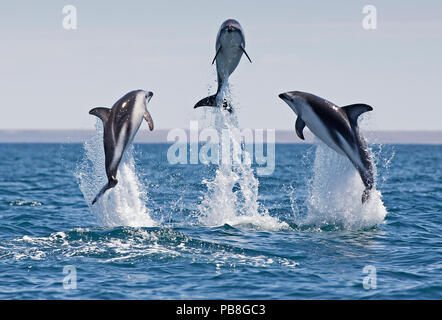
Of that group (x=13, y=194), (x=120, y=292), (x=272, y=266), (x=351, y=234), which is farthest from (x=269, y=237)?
(x=13, y=194)

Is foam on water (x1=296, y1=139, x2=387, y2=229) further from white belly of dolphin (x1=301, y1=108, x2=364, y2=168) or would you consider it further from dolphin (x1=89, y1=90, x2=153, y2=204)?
dolphin (x1=89, y1=90, x2=153, y2=204)

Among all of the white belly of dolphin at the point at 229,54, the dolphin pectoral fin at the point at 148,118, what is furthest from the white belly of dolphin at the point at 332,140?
the dolphin pectoral fin at the point at 148,118

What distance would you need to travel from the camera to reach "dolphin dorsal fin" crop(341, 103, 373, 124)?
1554cm

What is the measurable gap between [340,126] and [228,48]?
3582 mm

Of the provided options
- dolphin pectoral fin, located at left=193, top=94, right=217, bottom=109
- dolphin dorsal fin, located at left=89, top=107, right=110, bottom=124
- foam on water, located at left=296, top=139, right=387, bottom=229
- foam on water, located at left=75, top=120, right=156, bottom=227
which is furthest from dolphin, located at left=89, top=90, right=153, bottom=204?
foam on water, located at left=296, top=139, right=387, bottom=229

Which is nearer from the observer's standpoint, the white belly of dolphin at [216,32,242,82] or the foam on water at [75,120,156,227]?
the white belly of dolphin at [216,32,242,82]

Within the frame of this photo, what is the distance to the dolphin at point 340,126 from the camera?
15727mm

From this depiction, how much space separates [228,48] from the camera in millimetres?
16750

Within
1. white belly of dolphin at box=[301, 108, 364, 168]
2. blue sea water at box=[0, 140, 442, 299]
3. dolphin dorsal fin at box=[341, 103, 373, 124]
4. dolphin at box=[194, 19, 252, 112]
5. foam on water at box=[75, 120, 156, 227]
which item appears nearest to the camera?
blue sea water at box=[0, 140, 442, 299]

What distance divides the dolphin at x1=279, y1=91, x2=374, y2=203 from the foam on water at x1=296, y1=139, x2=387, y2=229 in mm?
2035

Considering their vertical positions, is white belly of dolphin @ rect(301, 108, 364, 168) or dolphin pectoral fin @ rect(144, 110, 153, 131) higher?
dolphin pectoral fin @ rect(144, 110, 153, 131)

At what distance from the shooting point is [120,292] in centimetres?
1133
